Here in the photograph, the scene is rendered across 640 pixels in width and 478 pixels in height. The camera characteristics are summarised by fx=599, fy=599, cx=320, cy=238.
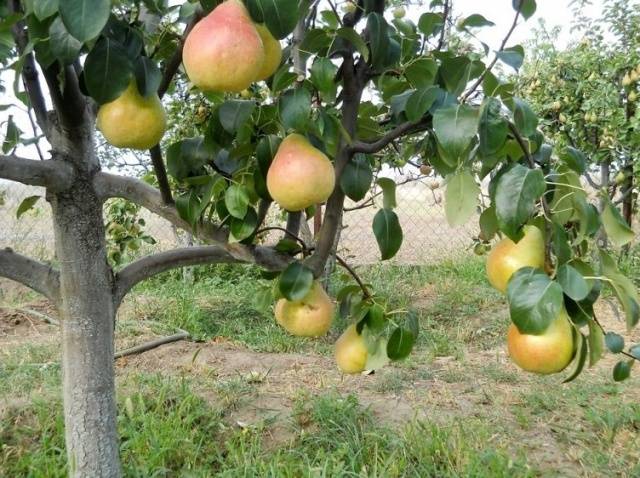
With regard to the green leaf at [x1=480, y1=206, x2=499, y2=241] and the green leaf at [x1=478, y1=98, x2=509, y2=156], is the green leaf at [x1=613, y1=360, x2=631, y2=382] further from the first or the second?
the green leaf at [x1=478, y1=98, x2=509, y2=156]

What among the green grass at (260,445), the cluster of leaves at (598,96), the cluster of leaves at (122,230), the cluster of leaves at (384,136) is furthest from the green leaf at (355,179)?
the cluster of leaves at (598,96)

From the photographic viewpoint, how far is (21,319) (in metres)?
3.78

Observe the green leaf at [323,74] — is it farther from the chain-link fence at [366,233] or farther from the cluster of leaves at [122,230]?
the chain-link fence at [366,233]

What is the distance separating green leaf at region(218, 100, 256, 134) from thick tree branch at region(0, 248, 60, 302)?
0.58 metres

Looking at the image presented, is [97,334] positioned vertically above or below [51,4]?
below

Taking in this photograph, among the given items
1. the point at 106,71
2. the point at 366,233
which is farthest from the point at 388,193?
the point at 366,233

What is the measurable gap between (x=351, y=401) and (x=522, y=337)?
1483 mm

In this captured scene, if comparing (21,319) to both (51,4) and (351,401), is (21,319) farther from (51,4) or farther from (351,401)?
(51,4)

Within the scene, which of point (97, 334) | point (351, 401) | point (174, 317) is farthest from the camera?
point (174, 317)

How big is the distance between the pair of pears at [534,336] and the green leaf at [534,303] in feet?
0.18

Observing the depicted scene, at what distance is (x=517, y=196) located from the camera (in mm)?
674

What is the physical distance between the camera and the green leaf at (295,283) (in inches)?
38.4

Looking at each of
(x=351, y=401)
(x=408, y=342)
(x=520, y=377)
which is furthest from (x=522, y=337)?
(x=520, y=377)

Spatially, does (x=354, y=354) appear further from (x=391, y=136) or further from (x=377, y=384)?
(x=377, y=384)
